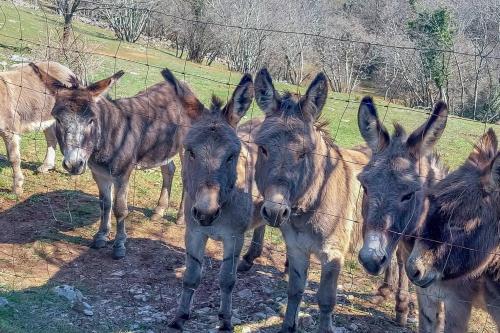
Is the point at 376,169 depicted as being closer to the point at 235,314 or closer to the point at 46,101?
the point at 235,314

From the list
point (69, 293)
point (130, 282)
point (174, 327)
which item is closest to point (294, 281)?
point (174, 327)

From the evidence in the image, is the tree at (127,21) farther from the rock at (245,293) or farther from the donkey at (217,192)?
the donkey at (217,192)

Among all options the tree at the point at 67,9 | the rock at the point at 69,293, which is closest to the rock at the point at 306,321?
the rock at the point at 69,293

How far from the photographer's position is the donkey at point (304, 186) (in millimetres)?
4074

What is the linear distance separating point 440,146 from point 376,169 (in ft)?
41.3

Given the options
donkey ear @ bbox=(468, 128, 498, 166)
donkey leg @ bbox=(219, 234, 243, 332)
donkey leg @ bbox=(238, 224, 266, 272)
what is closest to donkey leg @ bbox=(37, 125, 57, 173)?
donkey leg @ bbox=(238, 224, 266, 272)

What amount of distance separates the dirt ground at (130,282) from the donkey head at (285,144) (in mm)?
1530

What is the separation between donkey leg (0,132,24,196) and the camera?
765 cm

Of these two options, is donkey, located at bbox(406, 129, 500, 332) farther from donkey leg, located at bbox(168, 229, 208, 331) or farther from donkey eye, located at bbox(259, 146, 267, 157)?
donkey leg, located at bbox(168, 229, 208, 331)

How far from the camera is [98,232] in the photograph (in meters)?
6.44

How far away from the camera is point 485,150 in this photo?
373cm

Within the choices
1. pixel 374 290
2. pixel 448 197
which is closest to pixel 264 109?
pixel 448 197

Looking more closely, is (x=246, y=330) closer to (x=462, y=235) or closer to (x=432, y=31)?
(x=462, y=235)

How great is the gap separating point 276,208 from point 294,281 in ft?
3.83
